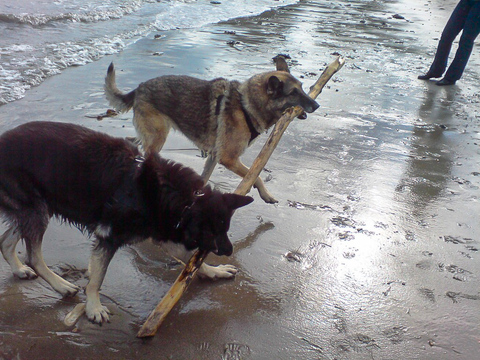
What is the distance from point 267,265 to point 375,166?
2429 millimetres

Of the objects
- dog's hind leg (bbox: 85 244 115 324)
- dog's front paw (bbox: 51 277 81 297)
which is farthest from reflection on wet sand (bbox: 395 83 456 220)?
dog's front paw (bbox: 51 277 81 297)

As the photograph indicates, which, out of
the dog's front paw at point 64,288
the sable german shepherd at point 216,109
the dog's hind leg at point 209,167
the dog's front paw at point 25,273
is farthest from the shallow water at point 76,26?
the dog's front paw at point 64,288

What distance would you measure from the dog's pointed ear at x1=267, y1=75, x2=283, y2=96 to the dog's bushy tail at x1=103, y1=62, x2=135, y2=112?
1.58 m

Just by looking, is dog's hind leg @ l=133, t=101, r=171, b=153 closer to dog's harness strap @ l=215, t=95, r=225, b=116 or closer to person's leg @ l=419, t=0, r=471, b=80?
dog's harness strap @ l=215, t=95, r=225, b=116

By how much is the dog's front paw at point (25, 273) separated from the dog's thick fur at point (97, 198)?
153 millimetres

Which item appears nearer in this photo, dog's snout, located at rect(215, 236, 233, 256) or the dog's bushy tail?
dog's snout, located at rect(215, 236, 233, 256)

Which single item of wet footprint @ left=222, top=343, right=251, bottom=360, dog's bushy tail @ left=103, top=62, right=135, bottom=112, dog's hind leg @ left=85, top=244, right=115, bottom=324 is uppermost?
dog's bushy tail @ left=103, top=62, right=135, bottom=112

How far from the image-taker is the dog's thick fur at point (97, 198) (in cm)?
278

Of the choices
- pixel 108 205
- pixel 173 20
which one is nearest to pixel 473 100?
pixel 108 205

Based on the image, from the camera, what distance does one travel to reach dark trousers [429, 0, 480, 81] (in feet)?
26.9

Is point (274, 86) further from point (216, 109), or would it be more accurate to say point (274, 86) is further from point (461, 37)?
point (461, 37)

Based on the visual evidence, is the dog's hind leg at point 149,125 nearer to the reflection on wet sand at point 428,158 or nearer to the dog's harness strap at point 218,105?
the dog's harness strap at point 218,105

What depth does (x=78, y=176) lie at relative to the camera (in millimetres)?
2779

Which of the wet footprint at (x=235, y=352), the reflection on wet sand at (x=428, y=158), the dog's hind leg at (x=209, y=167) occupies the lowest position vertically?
the reflection on wet sand at (x=428, y=158)
